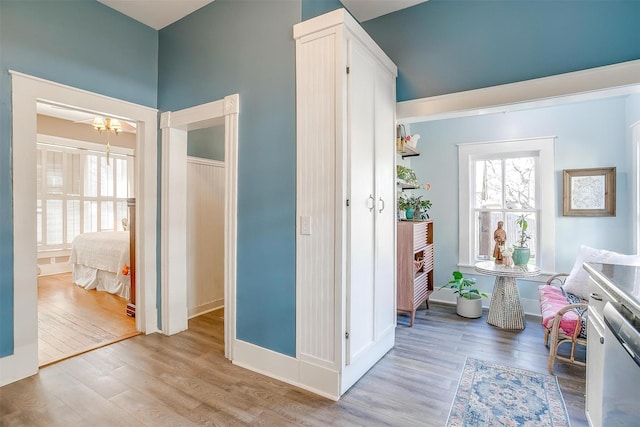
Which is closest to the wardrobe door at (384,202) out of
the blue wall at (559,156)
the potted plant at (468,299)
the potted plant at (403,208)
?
the potted plant at (403,208)

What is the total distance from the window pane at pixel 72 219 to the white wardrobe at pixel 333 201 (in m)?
5.96

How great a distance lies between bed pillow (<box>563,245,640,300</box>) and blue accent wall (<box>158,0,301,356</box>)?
9.03ft

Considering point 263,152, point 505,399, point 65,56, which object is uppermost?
point 65,56

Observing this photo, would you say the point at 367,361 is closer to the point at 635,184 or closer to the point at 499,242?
the point at 499,242

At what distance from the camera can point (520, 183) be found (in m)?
3.95

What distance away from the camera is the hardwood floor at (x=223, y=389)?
74.3 inches

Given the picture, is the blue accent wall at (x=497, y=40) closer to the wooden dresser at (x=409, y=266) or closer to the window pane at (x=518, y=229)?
the wooden dresser at (x=409, y=266)

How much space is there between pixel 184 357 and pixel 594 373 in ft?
9.16

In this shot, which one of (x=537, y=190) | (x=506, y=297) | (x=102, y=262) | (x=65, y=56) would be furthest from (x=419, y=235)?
(x=102, y=262)

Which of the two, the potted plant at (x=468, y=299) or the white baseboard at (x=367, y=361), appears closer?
the white baseboard at (x=367, y=361)

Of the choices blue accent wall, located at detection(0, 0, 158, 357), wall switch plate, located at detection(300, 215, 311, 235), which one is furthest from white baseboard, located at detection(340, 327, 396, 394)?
blue accent wall, located at detection(0, 0, 158, 357)

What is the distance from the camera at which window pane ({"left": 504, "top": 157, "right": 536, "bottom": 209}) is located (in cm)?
389

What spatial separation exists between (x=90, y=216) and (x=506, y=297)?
7.28m

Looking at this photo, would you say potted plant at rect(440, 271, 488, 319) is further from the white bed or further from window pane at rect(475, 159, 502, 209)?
the white bed
